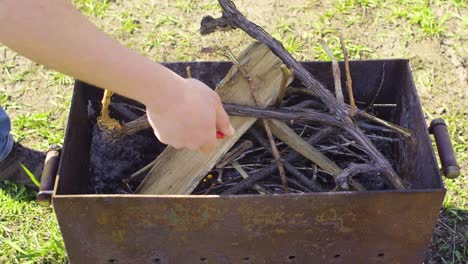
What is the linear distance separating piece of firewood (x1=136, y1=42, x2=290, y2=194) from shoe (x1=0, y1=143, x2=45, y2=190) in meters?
0.83

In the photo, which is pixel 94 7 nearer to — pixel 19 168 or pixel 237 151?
pixel 19 168

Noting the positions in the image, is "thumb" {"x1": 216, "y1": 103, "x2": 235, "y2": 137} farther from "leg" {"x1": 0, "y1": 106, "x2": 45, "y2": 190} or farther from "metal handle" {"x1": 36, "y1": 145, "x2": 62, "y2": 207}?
"leg" {"x1": 0, "y1": 106, "x2": 45, "y2": 190}

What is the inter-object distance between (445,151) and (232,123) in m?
0.65

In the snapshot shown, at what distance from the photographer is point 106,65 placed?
119 cm

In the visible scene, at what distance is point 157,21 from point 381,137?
Answer: 1.58 metres

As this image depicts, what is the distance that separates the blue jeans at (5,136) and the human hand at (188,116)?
1.46 metres

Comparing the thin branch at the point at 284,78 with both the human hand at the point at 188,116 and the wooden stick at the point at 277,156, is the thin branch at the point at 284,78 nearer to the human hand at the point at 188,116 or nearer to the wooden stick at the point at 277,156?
the wooden stick at the point at 277,156

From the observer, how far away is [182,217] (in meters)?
1.72

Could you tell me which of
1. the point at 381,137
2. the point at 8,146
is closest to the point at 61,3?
the point at 381,137

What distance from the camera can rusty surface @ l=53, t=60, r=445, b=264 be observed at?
1676 millimetres

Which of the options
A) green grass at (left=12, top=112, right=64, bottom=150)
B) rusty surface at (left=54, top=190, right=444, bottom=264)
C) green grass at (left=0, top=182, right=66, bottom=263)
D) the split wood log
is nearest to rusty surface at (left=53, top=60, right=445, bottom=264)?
rusty surface at (left=54, top=190, right=444, bottom=264)

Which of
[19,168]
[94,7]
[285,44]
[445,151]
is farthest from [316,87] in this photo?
[94,7]

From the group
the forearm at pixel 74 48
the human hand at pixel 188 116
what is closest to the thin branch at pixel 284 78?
the human hand at pixel 188 116

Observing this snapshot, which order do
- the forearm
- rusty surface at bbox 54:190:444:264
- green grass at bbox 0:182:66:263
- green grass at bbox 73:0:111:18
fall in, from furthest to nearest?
green grass at bbox 73:0:111:18
green grass at bbox 0:182:66:263
rusty surface at bbox 54:190:444:264
the forearm
